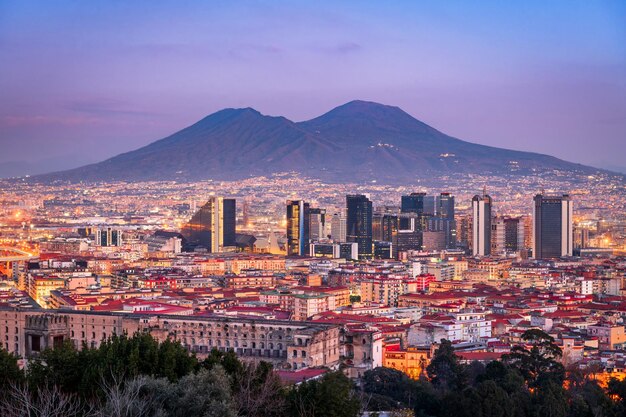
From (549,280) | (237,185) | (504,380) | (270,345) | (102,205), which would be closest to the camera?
(504,380)

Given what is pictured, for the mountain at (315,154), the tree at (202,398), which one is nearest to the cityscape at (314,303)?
the tree at (202,398)

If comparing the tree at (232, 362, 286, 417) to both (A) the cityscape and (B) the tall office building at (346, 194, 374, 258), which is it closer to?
(A) the cityscape

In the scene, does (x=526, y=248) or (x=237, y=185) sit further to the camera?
(x=237, y=185)

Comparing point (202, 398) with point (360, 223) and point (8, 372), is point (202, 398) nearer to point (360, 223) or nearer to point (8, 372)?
point (8, 372)

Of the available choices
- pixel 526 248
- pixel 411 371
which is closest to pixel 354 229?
pixel 526 248

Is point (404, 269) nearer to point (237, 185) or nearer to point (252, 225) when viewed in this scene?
point (252, 225)

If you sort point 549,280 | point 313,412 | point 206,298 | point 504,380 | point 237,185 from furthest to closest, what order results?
point 237,185
point 549,280
point 206,298
point 504,380
point 313,412

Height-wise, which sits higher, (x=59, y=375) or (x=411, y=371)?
(x=59, y=375)
